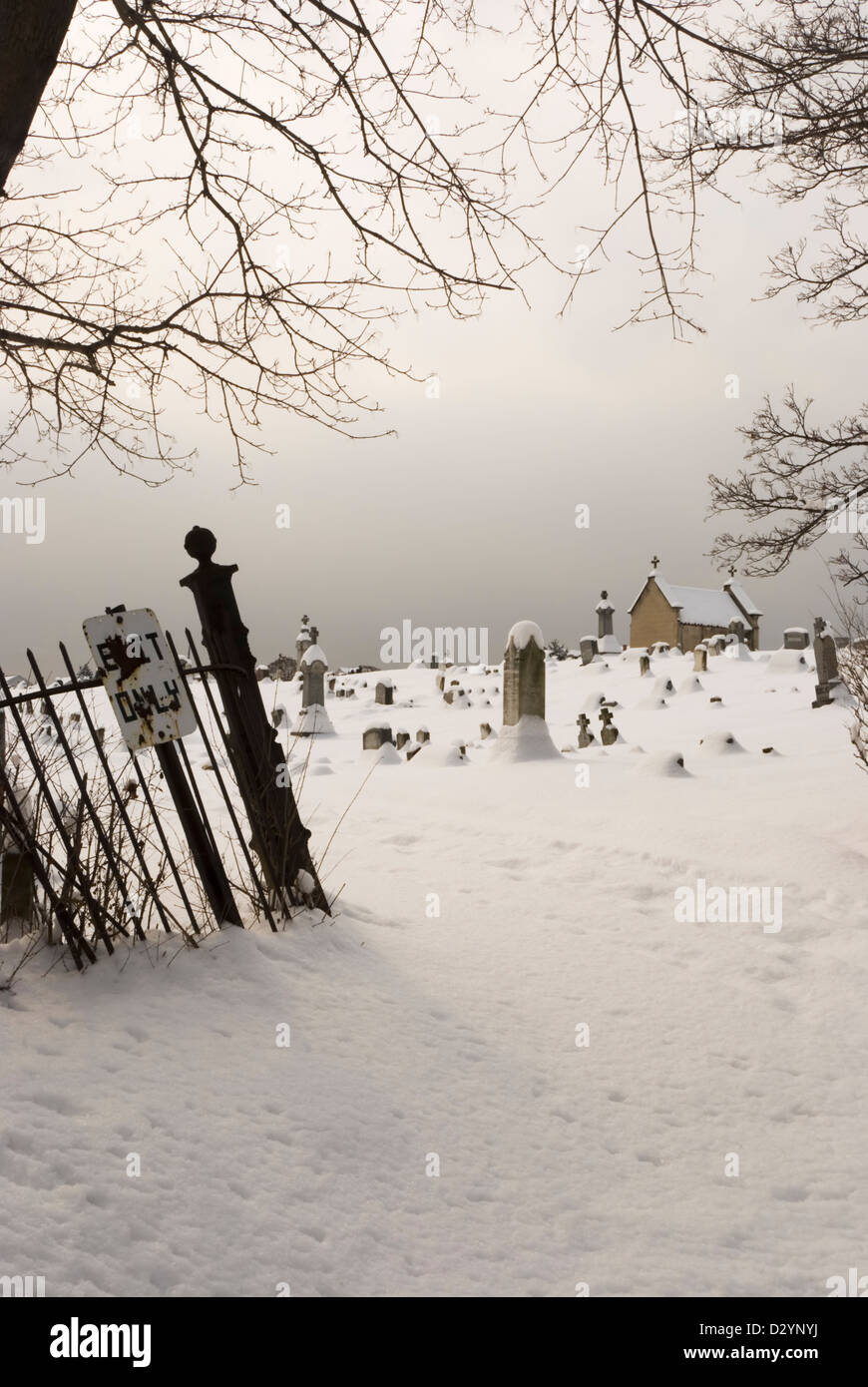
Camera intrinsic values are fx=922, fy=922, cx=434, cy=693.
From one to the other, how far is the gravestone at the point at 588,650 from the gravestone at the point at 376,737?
17.8 m

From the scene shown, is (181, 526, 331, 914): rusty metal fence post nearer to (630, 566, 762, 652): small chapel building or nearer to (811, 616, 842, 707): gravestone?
(811, 616, 842, 707): gravestone

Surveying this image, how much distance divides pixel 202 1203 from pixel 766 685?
73.1ft

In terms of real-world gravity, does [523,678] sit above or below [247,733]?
below

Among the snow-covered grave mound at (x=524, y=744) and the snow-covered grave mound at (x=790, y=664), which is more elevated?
the snow-covered grave mound at (x=790, y=664)

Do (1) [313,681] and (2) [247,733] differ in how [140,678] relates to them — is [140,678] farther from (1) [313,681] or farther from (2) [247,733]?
(1) [313,681]

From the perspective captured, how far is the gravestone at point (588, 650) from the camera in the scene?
3360 cm

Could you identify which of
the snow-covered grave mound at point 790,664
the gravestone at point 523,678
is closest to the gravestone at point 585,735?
the gravestone at point 523,678

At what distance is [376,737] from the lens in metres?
16.2

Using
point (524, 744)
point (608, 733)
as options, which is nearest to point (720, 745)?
point (608, 733)

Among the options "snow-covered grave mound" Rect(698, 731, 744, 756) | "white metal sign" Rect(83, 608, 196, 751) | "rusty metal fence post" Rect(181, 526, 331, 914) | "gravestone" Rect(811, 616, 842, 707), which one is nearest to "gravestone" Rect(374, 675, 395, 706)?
"gravestone" Rect(811, 616, 842, 707)

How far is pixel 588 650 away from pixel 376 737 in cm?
2002

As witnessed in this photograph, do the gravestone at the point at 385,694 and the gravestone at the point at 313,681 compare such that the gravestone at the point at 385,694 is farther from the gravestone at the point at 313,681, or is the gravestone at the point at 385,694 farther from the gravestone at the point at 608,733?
the gravestone at the point at 608,733

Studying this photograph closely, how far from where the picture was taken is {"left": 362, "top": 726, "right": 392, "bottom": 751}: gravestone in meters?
16.1
